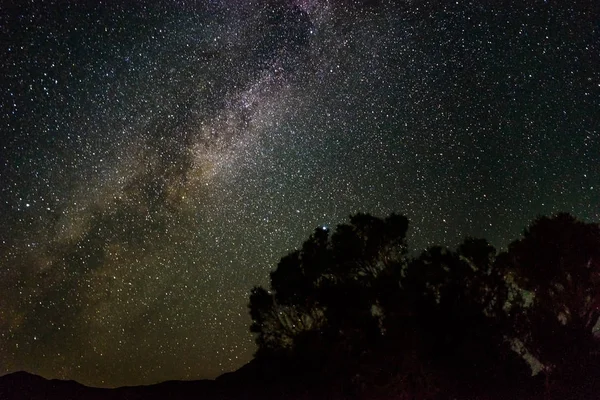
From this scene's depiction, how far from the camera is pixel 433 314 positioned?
19.2 metres

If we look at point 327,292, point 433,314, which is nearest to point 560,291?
point 433,314

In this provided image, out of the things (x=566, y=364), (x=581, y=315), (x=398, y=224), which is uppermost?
(x=398, y=224)

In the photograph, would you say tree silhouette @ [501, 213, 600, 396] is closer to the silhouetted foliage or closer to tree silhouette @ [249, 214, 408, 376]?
the silhouetted foliage

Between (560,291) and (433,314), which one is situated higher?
(433,314)

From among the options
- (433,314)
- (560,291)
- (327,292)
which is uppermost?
(327,292)

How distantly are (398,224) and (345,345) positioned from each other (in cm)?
534

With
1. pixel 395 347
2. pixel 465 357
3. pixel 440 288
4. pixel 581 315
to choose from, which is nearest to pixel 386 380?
pixel 395 347

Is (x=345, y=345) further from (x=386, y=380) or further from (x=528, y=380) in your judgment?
(x=528, y=380)

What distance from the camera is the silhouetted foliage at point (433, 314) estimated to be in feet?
59.9

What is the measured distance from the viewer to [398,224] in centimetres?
2123

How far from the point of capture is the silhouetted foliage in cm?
1827

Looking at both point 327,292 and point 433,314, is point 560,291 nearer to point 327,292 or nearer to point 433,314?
point 433,314

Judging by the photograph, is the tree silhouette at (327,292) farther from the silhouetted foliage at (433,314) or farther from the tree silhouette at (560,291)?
the tree silhouette at (560,291)

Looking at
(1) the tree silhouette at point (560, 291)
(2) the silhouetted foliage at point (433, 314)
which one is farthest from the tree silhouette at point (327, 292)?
(1) the tree silhouette at point (560, 291)
